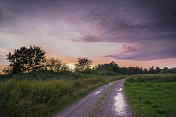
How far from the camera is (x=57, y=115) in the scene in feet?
18.5

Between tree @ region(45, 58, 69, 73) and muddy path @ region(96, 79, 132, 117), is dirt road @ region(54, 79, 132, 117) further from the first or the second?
tree @ region(45, 58, 69, 73)

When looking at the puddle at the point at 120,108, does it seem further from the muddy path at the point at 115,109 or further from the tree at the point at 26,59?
the tree at the point at 26,59

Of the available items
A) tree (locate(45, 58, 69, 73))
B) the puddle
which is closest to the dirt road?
the puddle

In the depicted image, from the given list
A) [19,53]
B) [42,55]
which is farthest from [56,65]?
[19,53]

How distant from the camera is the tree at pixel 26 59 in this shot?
3078cm

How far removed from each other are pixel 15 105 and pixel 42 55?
33341 mm

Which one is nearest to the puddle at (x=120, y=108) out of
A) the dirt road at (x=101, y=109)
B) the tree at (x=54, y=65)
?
the dirt road at (x=101, y=109)

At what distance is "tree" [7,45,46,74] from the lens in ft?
101

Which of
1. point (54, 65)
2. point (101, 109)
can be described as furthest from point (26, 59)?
point (101, 109)

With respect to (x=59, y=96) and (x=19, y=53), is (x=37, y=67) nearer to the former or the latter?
(x=19, y=53)

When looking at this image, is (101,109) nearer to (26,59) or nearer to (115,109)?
(115,109)

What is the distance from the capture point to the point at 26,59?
32.4 m

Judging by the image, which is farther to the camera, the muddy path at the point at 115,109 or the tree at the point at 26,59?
the tree at the point at 26,59

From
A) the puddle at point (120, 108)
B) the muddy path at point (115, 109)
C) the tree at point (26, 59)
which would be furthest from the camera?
the tree at point (26, 59)
